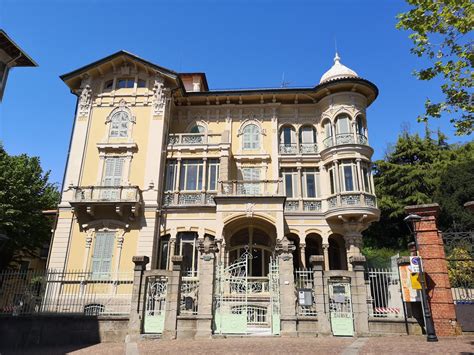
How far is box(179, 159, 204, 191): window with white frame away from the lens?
22280 mm

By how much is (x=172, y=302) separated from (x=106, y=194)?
10.7 meters

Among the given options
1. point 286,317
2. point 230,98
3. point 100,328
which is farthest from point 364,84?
point 100,328

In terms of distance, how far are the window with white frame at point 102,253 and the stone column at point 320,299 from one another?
40.3ft

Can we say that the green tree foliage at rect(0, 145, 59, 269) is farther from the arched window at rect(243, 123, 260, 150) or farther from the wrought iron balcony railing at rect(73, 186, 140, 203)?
the arched window at rect(243, 123, 260, 150)

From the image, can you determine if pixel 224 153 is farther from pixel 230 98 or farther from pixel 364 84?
pixel 364 84

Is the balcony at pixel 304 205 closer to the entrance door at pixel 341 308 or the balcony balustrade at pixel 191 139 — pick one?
the balcony balustrade at pixel 191 139

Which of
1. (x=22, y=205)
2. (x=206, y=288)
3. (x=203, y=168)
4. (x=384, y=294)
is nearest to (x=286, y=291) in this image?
(x=206, y=288)

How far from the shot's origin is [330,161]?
22188 mm

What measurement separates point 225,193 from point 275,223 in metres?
3.28

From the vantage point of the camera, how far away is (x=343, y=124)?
22719mm

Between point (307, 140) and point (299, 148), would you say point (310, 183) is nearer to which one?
point (299, 148)

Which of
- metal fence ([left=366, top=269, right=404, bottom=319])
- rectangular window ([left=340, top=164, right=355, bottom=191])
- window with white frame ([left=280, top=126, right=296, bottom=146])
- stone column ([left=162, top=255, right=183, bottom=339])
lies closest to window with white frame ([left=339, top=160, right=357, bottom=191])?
rectangular window ([left=340, top=164, right=355, bottom=191])

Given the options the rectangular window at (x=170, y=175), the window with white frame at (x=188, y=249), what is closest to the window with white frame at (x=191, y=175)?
the rectangular window at (x=170, y=175)

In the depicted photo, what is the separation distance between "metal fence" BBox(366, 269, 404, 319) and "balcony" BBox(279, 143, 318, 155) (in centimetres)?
1106
